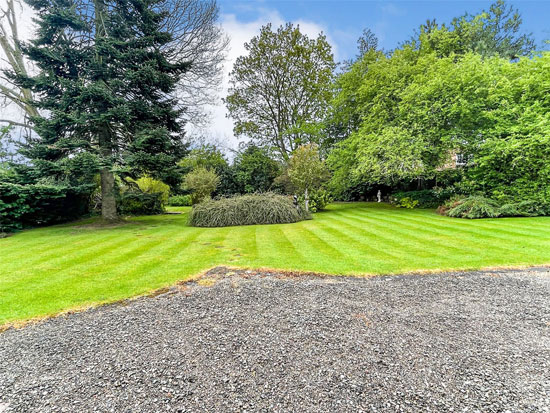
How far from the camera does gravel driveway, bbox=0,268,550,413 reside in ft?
6.95

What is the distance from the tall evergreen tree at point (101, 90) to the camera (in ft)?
35.2

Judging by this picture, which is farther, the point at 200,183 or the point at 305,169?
the point at 200,183

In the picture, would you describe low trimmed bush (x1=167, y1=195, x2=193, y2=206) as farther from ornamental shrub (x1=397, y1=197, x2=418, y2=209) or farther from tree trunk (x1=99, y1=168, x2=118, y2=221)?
ornamental shrub (x1=397, y1=197, x2=418, y2=209)

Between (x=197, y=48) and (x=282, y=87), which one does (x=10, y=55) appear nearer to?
(x=197, y=48)

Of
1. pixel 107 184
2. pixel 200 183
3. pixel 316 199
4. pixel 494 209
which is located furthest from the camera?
pixel 200 183

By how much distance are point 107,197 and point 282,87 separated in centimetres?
1765

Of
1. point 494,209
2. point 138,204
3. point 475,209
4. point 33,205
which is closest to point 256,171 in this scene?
point 138,204

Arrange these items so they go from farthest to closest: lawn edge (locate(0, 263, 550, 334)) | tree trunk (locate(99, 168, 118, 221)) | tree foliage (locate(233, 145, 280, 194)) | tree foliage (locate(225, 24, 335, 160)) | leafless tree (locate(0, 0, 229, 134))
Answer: tree foliage (locate(233, 145, 280, 194)), tree foliage (locate(225, 24, 335, 160)), leafless tree (locate(0, 0, 229, 134)), tree trunk (locate(99, 168, 118, 221)), lawn edge (locate(0, 263, 550, 334))

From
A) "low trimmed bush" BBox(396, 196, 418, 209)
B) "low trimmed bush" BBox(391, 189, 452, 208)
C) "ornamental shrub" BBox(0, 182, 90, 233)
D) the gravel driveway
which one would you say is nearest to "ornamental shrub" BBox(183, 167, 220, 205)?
"ornamental shrub" BBox(0, 182, 90, 233)

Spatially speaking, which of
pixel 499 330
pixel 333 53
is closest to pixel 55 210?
pixel 499 330

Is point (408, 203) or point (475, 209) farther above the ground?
point (408, 203)

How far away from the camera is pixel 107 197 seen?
42.0 ft

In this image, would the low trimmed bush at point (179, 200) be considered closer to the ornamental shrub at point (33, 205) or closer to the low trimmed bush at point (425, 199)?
the ornamental shrub at point (33, 205)

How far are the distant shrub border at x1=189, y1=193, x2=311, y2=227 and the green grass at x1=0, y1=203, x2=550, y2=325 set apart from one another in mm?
1971
